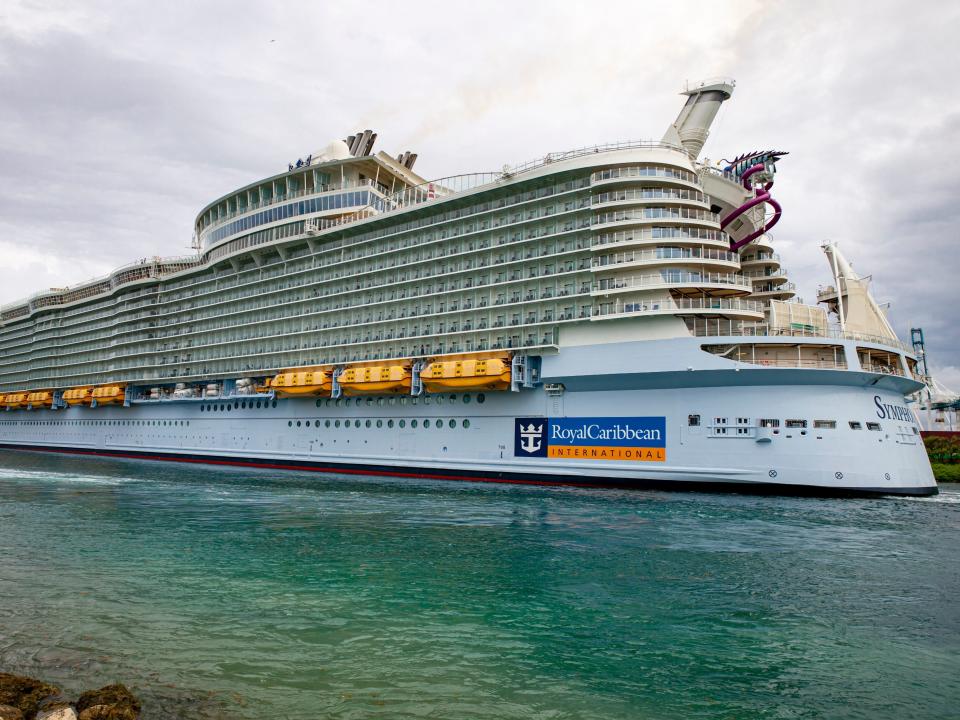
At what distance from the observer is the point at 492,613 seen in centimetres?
1134

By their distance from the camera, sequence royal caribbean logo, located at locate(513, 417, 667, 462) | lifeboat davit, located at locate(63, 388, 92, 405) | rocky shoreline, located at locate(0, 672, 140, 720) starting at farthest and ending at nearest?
lifeboat davit, located at locate(63, 388, 92, 405) < royal caribbean logo, located at locate(513, 417, 667, 462) < rocky shoreline, located at locate(0, 672, 140, 720)

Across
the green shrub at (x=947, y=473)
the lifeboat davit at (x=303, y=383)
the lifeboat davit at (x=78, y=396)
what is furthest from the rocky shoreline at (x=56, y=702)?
the lifeboat davit at (x=78, y=396)

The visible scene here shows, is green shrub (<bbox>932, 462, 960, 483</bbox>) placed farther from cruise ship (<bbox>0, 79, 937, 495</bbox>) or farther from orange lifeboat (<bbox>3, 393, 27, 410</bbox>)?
orange lifeboat (<bbox>3, 393, 27, 410</bbox>)

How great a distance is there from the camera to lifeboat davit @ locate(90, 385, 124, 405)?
61625 millimetres

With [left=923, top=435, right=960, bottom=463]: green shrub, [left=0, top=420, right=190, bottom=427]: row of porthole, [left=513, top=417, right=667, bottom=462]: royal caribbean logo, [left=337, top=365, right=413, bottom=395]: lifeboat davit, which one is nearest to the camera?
[left=513, top=417, right=667, bottom=462]: royal caribbean logo

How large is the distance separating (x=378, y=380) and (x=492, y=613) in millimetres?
28277

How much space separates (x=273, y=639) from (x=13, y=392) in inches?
3531

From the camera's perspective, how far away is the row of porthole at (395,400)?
1438 inches

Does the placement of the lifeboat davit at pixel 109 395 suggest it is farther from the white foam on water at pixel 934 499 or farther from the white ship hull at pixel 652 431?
the white foam on water at pixel 934 499

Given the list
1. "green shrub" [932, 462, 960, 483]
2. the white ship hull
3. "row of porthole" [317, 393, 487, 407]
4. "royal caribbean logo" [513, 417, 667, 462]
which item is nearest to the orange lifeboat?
the white ship hull

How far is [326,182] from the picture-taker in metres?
52.6

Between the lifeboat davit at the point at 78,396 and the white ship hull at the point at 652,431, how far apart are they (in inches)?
1343

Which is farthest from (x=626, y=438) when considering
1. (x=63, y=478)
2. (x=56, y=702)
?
(x=63, y=478)

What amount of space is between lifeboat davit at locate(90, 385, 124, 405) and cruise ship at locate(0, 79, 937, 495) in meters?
1.91
